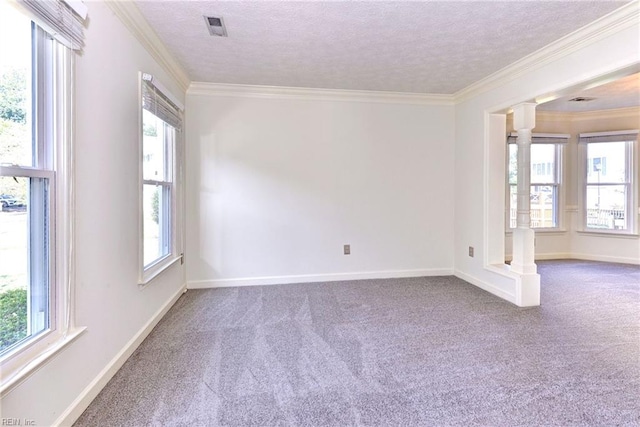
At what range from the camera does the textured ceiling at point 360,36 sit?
201cm

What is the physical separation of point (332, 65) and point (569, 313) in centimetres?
328

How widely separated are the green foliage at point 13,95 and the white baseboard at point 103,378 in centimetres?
137

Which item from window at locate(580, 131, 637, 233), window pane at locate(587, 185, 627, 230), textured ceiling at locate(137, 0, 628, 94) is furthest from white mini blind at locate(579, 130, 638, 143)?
textured ceiling at locate(137, 0, 628, 94)

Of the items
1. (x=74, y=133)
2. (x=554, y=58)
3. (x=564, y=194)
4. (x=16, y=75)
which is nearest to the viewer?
(x=16, y=75)

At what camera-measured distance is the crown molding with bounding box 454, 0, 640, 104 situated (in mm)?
2008

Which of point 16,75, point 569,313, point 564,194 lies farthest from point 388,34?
point 564,194

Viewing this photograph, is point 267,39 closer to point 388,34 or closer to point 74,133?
point 388,34

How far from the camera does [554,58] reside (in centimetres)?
256

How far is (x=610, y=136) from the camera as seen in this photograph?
15.5ft

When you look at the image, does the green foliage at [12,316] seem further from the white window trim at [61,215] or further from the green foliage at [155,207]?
the green foliage at [155,207]

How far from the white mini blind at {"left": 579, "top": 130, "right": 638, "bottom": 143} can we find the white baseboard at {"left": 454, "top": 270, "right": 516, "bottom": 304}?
3.37 m

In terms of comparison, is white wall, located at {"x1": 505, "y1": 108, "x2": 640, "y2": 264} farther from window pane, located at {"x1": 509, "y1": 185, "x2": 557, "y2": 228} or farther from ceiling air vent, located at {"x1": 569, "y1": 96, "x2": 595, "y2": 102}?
ceiling air vent, located at {"x1": 569, "y1": 96, "x2": 595, "y2": 102}

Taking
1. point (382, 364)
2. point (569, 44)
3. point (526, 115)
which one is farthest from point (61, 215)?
point (526, 115)

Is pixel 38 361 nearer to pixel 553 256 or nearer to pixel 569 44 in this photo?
pixel 569 44
